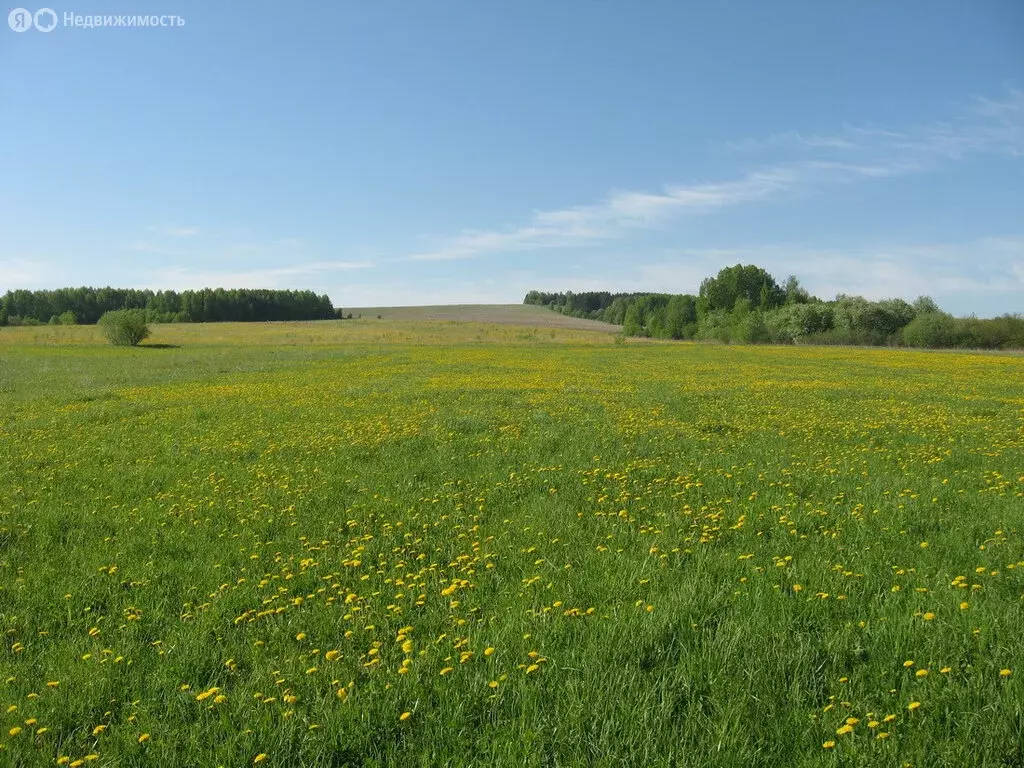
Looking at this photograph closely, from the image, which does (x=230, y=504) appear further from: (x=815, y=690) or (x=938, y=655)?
(x=938, y=655)

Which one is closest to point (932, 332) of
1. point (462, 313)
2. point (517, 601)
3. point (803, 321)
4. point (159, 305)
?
point (803, 321)

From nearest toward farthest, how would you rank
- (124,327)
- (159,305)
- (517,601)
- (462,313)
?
(517,601), (124,327), (159,305), (462,313)

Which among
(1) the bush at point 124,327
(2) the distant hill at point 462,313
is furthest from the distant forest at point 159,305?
(1) the bush at point 124,327

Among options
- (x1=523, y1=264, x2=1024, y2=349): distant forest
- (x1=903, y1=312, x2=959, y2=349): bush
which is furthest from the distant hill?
(x1=903, y1=312, x2=959, y2=349): bush

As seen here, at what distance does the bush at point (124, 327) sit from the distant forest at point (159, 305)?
210 ft

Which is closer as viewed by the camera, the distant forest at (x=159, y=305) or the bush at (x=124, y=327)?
the bush at (x=124, y=327)

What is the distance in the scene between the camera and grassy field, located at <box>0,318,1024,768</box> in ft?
11.5

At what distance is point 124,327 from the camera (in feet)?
219

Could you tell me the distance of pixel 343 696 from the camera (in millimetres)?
3842

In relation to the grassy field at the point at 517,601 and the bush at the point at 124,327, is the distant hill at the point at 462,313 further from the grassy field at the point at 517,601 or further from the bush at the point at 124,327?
the grassy field at the point at 517,601

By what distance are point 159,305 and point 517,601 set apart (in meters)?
158

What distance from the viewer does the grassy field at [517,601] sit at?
351 centimetres

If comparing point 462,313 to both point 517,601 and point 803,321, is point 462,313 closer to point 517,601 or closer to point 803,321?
point 803,321

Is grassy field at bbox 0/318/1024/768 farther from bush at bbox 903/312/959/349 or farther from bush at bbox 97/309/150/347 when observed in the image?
bush at bbox 903/312/959/349
